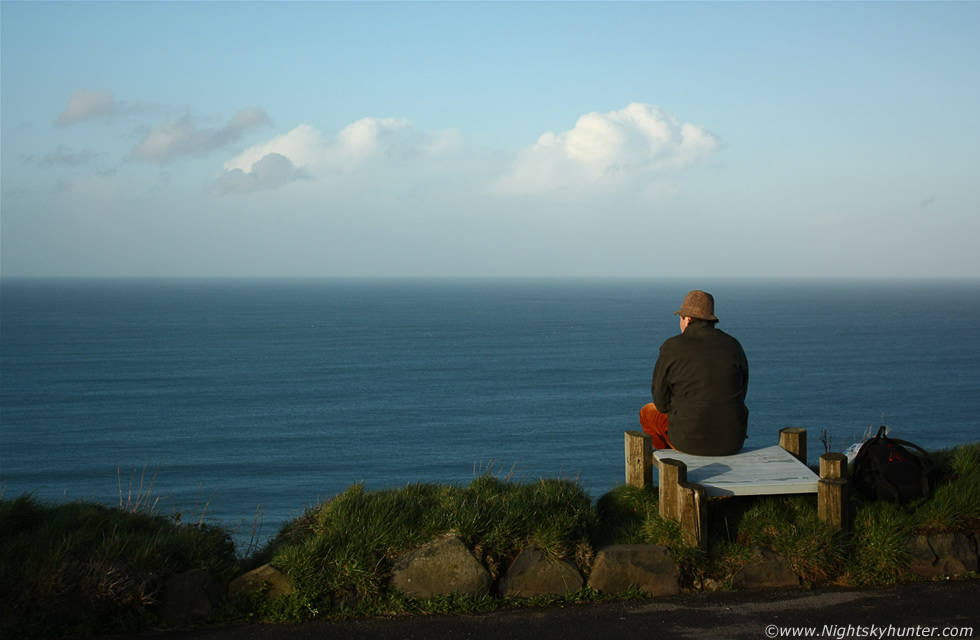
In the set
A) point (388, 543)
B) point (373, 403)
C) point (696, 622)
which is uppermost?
point (388, 543)

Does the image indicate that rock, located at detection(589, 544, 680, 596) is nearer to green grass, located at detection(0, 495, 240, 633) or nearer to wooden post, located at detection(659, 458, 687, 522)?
wooden post, located at detection(659, 458, 687, 522)

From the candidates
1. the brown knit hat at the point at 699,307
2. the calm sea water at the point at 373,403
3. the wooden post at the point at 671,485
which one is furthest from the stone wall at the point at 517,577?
the calm sea water at the point at 373,403

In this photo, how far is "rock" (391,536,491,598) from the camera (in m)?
5.61

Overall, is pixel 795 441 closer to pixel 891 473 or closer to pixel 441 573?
pixel 891 473

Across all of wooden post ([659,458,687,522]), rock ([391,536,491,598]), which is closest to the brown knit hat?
wooden post ([659,458,687,522])

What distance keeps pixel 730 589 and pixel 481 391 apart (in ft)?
300

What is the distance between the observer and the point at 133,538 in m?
5.72

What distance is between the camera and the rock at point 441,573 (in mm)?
5605

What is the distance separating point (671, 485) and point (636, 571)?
0.69 m

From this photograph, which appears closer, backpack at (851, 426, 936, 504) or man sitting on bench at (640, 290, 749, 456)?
backpack at (851, 426, 936, 504)

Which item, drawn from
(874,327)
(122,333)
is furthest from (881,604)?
(874,327)

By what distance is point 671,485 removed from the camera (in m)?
6.12

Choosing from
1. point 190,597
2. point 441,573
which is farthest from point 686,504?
point 190,597

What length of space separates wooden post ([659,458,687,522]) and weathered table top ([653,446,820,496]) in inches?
9.1
